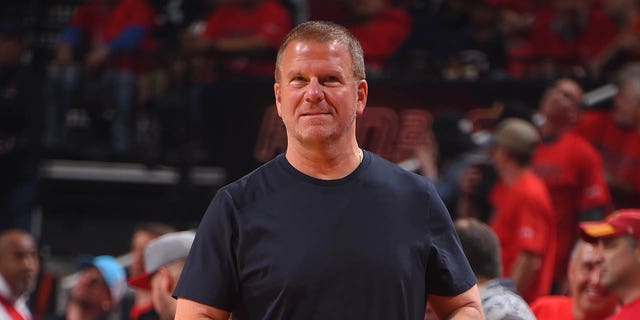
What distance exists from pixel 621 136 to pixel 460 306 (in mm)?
5782

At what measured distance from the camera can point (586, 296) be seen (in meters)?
5.09

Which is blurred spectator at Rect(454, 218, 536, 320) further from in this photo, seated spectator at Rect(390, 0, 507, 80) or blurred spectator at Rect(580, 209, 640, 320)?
seated spectator at Rect(390, 0, 507, 80)

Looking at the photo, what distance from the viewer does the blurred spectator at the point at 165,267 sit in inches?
185

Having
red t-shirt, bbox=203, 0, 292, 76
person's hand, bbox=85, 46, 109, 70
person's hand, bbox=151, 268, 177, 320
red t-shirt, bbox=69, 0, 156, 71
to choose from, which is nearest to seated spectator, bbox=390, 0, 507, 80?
red t-shirt, bbox=203, 0, 292, 76

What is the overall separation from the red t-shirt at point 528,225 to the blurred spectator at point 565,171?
450 mm

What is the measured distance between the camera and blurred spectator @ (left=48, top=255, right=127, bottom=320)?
7637 mm

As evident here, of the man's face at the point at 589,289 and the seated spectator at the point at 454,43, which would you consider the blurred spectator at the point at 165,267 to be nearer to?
the man's face at the point at 589,289

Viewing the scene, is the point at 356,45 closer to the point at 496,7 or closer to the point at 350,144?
the point at 350,144

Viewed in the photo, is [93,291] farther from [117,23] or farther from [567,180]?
[117,23]

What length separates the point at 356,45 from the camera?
3.05 meters

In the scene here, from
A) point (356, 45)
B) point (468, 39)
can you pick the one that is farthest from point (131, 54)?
point (356, 45)

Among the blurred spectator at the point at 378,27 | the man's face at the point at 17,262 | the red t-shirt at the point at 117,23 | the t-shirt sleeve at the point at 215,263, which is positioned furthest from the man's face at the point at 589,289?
the red t-shirt at the point at 117,23

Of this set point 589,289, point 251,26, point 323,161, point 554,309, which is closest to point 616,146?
point 251,26

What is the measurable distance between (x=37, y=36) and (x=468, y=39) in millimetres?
3774
